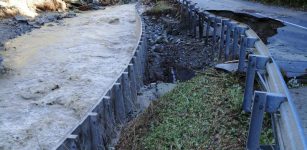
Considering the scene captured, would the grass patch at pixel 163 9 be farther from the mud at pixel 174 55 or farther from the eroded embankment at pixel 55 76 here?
the mud at pixel 174 55

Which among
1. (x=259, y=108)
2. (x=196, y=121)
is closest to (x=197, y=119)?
(x=196, y=121)

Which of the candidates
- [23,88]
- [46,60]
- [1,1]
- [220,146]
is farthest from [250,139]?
[1,1]

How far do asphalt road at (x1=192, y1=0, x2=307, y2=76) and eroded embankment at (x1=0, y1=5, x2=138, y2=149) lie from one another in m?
4.12

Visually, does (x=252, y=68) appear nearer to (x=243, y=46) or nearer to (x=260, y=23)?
(x=243, y=46)

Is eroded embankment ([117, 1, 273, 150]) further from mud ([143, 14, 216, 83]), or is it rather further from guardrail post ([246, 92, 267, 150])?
guardrail post ([246, 92, 267, 150])

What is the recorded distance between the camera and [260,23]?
12.8 metres

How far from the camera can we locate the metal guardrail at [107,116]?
15.2 feet

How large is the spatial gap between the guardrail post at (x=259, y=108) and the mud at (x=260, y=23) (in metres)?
6.73

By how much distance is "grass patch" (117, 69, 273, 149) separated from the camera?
191 inches

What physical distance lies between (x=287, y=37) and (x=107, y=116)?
20.5 ft

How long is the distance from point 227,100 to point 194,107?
1.63 feet

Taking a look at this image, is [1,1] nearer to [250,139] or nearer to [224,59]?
[224,59]

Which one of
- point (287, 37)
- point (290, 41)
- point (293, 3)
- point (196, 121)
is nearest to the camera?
point (196, 121)

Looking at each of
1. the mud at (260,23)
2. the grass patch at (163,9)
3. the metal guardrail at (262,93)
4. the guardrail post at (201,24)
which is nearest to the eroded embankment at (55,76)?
the grass patch at (163,9)
